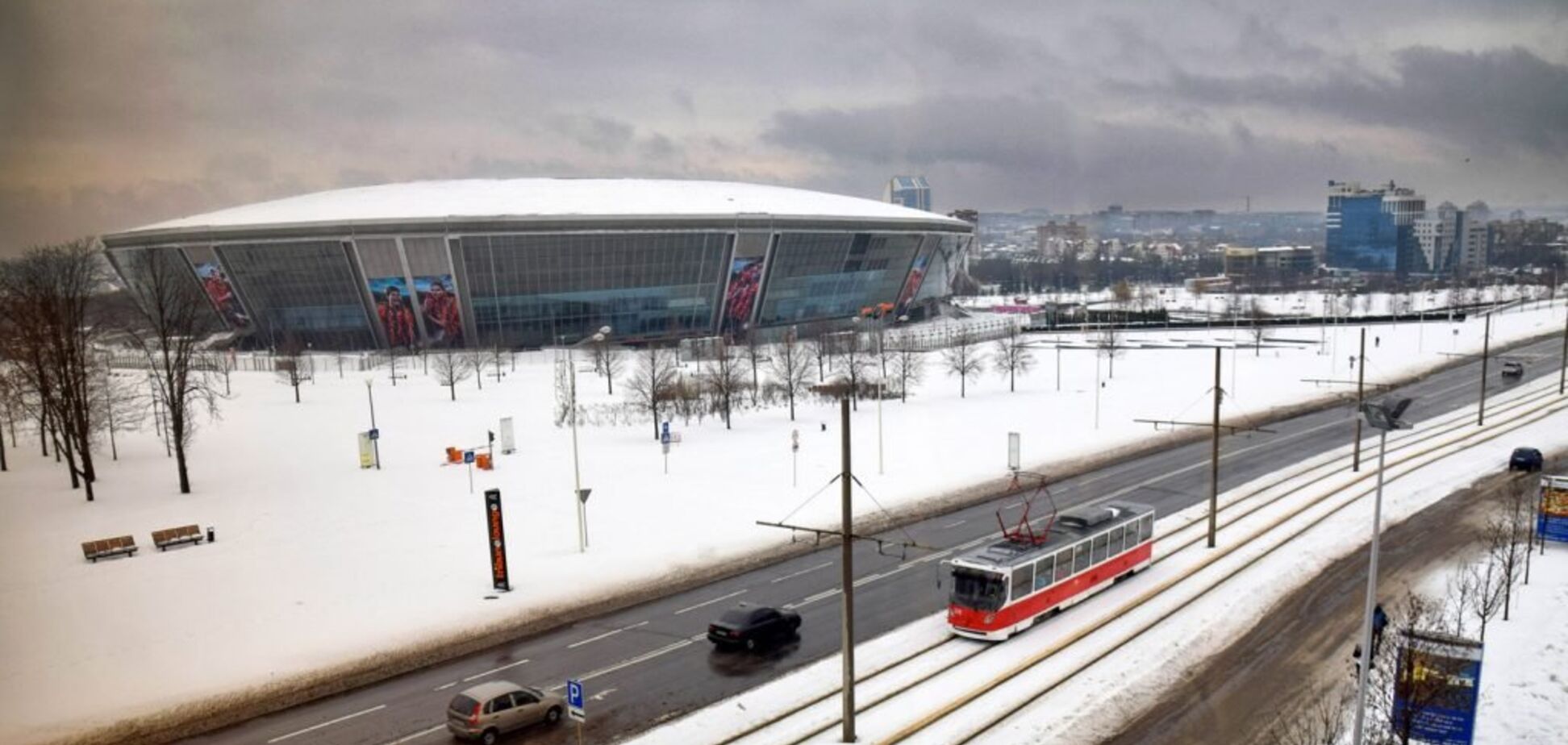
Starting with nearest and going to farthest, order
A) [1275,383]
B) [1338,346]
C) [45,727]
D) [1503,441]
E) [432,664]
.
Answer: [45,727] → [432,664] → [1503,441] → [1275,383] → [1338,346]

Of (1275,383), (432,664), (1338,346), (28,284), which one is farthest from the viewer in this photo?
(1338,346)

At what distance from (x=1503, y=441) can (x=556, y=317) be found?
2735 inches

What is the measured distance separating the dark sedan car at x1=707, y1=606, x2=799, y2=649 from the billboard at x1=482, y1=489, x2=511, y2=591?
6.50 metres

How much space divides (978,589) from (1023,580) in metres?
1.11

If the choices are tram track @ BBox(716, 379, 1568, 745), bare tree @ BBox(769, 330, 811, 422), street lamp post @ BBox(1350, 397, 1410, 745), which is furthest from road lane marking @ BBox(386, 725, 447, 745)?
bare tree @ BBox(769, 330, 811, 422)

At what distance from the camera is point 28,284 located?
75.9ft

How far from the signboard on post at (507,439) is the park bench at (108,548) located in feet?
54.9

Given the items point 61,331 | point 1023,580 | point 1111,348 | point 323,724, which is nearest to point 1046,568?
point 1023,580

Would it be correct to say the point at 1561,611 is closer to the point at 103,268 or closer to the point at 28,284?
the point at 28,284

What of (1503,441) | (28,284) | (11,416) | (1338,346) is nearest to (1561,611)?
(1503,441)

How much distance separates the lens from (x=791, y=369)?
57.5 meters

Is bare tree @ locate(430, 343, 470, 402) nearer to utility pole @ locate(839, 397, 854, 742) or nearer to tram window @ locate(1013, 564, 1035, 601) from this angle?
tram window @ locate(1013, 564, 1035, 601)

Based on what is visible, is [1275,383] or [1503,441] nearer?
[1503,441]

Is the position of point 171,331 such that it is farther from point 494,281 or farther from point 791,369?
point 494,281
